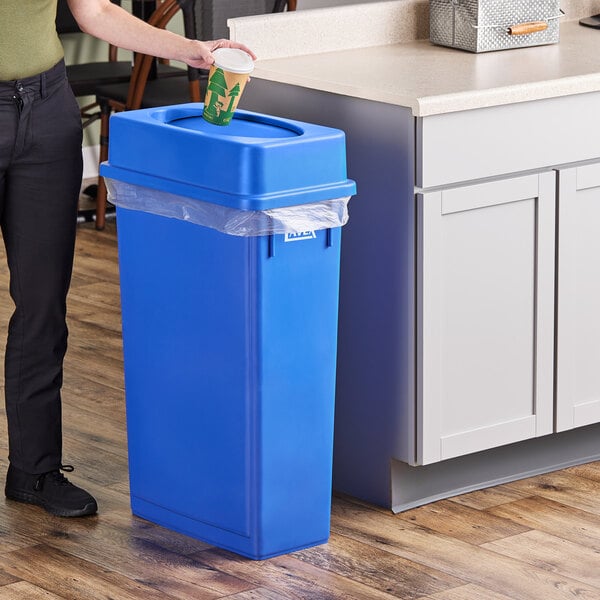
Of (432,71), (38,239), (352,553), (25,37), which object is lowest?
(352,553)

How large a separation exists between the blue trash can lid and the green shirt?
0.18 metres

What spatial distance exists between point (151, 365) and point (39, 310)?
0.84ft

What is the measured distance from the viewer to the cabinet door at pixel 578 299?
114 inches

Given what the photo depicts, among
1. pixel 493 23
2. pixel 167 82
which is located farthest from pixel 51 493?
pixel 167 82

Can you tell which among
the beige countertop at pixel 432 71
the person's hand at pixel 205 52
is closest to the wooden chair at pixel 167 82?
the beige countertop at pixel 432 71

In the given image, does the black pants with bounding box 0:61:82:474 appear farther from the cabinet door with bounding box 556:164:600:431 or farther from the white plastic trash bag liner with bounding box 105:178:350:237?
the cabinet door with bounding box 556:164:600:431

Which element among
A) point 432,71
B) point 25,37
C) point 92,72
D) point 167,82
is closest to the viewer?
point 25,37

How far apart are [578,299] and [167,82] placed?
2.69 meters

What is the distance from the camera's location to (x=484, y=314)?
2.82 metres

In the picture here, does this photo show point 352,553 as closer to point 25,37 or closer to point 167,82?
point 25,37

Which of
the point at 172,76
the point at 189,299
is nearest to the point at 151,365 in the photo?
the point at 189,299

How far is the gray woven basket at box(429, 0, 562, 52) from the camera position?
3152 mm

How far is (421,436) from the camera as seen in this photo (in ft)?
9.16

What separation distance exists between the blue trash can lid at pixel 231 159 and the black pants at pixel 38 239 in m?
0.10
